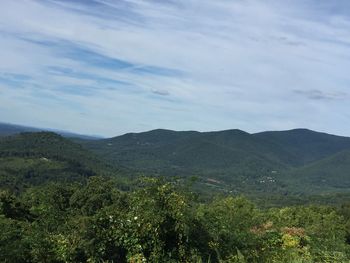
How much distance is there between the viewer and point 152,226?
1394 cm

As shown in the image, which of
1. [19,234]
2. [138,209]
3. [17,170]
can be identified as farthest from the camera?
[17,170]

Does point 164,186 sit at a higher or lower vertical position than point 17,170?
higher

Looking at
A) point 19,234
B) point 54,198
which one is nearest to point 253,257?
point 19,234

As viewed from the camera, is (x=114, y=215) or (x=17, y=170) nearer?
(x=114, y=215)

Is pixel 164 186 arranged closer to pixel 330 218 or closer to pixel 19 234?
pixel 19 234

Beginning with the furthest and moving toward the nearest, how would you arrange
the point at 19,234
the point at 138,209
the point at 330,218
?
the point at 330,218 → the point at 19,234 → the point at 138,209

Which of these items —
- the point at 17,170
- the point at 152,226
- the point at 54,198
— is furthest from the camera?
the point at 17,170

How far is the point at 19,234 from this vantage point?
16.7 metres

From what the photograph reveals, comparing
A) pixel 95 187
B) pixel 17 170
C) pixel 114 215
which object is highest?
pixel 114 215

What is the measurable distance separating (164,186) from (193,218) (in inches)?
59.1

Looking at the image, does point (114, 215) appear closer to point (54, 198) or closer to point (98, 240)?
point (98, 240)

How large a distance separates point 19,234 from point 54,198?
1283 inches

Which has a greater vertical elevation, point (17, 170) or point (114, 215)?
point (114, 215)

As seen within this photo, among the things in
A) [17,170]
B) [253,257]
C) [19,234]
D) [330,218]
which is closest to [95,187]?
[330,218]
